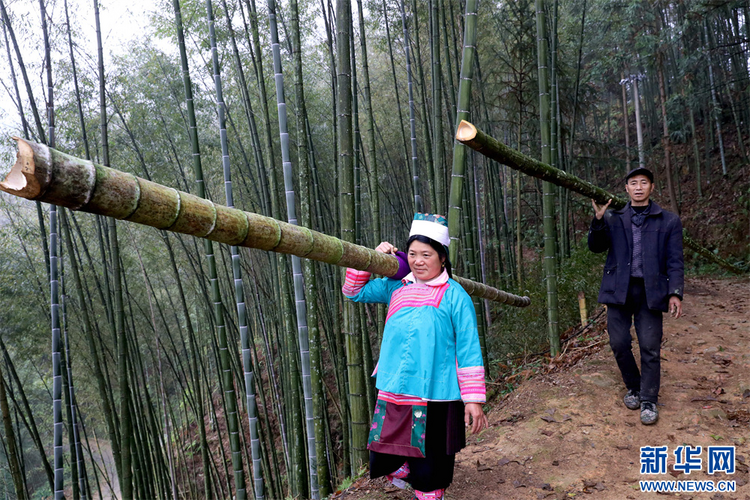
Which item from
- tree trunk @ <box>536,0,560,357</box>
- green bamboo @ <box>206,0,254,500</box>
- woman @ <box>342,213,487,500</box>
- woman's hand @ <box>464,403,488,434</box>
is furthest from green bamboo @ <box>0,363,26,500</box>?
tree trunk @ <box>536,0,560,357</box>

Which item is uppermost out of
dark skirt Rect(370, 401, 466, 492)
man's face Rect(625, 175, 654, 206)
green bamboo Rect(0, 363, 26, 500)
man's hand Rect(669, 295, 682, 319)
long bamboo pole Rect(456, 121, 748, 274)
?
long bamboo pole Rect(456, 121, 748, 274)

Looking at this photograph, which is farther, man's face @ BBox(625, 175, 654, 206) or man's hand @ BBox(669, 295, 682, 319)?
man's face @ BBox(625, 175, 654, 206)

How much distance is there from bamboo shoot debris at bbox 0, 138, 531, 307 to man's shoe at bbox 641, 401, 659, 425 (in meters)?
1.96

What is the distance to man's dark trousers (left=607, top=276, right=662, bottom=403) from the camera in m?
2.27

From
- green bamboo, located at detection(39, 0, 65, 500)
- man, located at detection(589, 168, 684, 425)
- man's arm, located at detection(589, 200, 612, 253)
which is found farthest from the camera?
green bamboo, located at detection(39, 0, 65, 500)

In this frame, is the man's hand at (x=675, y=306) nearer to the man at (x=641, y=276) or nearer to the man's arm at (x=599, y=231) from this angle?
the man at (x=641, y=276)

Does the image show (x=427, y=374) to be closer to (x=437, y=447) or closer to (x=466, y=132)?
(x=437, y=447)

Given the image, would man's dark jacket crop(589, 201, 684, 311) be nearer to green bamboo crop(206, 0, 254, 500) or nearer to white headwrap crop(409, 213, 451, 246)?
white headwrap crop(409, 213, 451, 246)

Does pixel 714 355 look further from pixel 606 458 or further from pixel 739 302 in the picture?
pixel 739 302

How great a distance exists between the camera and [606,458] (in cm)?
207

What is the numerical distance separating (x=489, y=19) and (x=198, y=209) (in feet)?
23.2

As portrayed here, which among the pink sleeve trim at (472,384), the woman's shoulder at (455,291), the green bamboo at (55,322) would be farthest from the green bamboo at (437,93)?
the green bamboo at (55,322)

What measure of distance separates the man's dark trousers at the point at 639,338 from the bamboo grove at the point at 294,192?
19.9 inches

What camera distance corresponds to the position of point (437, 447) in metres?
1.49
